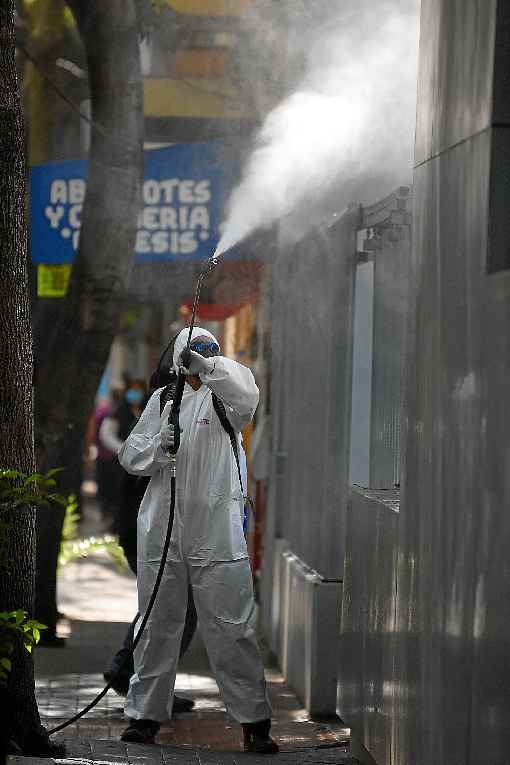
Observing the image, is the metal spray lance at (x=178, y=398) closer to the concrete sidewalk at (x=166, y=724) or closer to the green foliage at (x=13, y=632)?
the concrete sidewalk at (x=166, y=724)

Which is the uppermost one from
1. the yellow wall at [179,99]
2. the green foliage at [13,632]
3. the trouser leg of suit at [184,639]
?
the yellow wall at [179,99]

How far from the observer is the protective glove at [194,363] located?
297 inches

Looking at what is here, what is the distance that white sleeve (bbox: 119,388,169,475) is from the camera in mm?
7625

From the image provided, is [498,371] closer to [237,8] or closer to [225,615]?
[225,615]

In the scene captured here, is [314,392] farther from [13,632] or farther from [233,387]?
[13,632]

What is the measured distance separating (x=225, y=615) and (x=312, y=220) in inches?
157

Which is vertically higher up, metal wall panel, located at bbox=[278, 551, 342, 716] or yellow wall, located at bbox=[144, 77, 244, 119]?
yellow wall, located at bbox=[144, 77, 244, 119]

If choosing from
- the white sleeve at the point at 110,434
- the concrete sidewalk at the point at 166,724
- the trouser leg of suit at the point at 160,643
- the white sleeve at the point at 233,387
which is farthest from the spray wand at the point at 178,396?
the white sleeve at the point at 110,434

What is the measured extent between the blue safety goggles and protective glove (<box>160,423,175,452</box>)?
424 millimetres

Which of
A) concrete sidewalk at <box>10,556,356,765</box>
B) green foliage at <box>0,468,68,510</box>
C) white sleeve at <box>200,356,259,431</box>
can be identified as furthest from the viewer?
white sleeve at <box>200,356,259,431</box>

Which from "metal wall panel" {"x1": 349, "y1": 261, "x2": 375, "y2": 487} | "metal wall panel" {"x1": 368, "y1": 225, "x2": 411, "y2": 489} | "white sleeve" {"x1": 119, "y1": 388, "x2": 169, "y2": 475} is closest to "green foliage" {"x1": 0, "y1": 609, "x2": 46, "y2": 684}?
"white sleeve" {"x1": 119, "y1": 388, "x2": 169, "y2": 475}

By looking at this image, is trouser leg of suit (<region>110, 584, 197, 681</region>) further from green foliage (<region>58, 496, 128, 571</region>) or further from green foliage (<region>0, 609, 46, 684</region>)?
green foliage (<region>58, 496, 128, 571</region>)

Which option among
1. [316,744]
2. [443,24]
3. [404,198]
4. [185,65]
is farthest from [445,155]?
[185,65]

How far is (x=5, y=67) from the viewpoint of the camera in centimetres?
651
